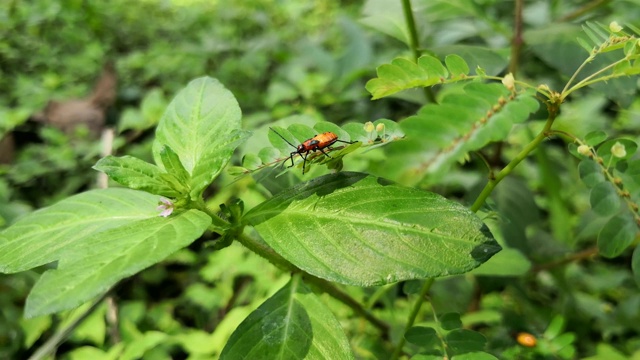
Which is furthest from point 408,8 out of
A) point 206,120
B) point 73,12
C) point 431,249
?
point 73,12

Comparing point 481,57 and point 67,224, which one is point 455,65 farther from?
point 67,224

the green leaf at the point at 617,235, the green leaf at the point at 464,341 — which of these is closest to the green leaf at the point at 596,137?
the green leaf at the point at 617,235

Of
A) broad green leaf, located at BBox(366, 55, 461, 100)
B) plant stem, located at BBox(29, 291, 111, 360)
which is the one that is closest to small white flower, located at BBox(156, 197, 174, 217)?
broad green leaf, located at BBox(366, 55, 461, 100)

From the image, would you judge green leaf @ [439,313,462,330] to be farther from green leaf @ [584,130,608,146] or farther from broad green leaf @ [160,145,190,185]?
broad green leaf @ [160,145,190,185]

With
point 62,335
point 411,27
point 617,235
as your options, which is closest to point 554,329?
point 617,235

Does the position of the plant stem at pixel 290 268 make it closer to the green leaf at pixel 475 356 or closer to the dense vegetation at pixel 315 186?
the dense vegetation at pixel 315 186

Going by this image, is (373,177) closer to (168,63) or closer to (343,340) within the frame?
(343,340)
